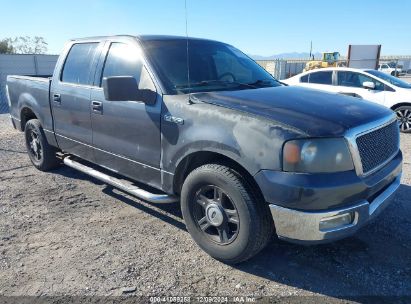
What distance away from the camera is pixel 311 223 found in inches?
107

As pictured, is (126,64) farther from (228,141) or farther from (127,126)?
(228,141)

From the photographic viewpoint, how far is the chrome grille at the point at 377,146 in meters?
2.93

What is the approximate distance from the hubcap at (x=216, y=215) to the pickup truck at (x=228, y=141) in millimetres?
10

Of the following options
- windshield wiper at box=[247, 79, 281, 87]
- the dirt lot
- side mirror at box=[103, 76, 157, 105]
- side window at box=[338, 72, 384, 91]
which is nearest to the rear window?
side window at box=[338, 72, 384, 91]

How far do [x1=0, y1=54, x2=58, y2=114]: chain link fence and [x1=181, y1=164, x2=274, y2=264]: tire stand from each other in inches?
651

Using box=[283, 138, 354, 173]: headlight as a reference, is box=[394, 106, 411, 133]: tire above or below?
below

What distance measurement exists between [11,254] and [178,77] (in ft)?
7.60

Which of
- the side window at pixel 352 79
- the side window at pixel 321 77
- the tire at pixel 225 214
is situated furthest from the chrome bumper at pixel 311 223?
the side window at pixel 321 77

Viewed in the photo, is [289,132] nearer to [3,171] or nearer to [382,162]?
[382,162]

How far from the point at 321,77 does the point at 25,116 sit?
7731 millimetres

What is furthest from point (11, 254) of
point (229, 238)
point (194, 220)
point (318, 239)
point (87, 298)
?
point (318, 239)

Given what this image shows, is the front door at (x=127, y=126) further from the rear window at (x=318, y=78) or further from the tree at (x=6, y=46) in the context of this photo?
the tree at (x=6, y=46)

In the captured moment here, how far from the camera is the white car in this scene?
9.34m

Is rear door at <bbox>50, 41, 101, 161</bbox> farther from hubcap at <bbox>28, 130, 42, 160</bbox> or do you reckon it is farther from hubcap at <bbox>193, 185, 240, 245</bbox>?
hubcap at <bbox>193, 185, 240, 245</bbox>
